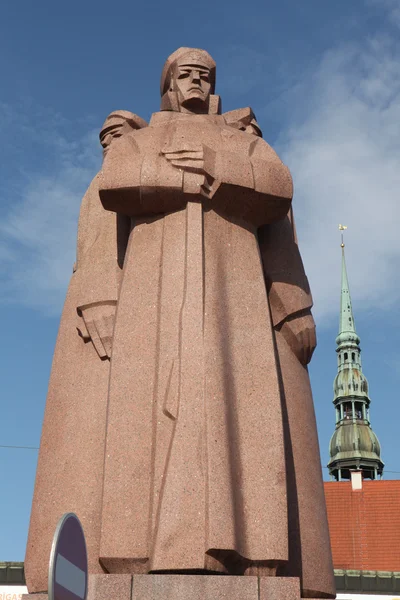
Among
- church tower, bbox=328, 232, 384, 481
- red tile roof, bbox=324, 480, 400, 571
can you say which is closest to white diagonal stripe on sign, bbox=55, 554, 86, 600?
red tile roof, bbox=324, 480, 400, 571

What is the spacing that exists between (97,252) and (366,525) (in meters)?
38.9

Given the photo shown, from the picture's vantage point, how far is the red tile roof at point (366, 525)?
139ft

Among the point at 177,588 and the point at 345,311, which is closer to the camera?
the point at 177,588

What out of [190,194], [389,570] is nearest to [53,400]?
[190,194]

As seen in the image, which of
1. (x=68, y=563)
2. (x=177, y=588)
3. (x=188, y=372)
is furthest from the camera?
(x=188, y=372)

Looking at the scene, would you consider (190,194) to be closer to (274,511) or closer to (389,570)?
(274,511)

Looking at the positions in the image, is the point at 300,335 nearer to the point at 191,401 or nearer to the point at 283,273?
the point at 283,273

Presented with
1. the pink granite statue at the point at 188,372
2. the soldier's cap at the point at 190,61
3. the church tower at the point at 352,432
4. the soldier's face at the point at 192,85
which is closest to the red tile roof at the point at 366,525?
the church tower at the point at 352,432

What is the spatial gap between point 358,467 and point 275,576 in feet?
231

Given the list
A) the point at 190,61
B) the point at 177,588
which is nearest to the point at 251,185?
the point at 190,61

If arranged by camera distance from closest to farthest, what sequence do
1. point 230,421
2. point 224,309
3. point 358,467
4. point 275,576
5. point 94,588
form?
point 94,588 < point 275,576 < point 230,421 < point 224,309 < point 358,467

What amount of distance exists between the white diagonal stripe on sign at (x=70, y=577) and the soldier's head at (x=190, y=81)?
18.9 ft

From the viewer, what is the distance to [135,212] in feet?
26.0

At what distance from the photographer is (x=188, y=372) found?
6.95 m
